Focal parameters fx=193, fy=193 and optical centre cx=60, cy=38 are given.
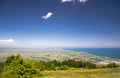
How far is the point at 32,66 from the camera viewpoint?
2325 centimetres

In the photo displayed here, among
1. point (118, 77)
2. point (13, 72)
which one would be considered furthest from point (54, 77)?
point (118, 77)

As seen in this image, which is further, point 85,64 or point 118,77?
point 85,64

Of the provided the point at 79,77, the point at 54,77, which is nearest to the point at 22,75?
the point at 54,77

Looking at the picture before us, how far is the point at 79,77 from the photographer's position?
2270 cm

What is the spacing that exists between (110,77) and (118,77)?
2.85 feet

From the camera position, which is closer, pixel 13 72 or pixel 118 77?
pixel 118 77

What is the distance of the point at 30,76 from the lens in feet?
73.7

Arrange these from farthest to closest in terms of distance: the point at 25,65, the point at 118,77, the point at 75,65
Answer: the point at 75,65 < the point at 25,65 < the point at 118,77

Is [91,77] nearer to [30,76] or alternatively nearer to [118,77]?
[118,77]

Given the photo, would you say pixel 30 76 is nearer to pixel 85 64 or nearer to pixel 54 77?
pixel 54 77

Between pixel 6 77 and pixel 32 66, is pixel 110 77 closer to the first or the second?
pixel 32 66

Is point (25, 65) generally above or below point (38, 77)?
above

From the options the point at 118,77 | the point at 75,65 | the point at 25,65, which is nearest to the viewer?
the point at 118,77

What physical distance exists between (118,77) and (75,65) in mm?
22798
